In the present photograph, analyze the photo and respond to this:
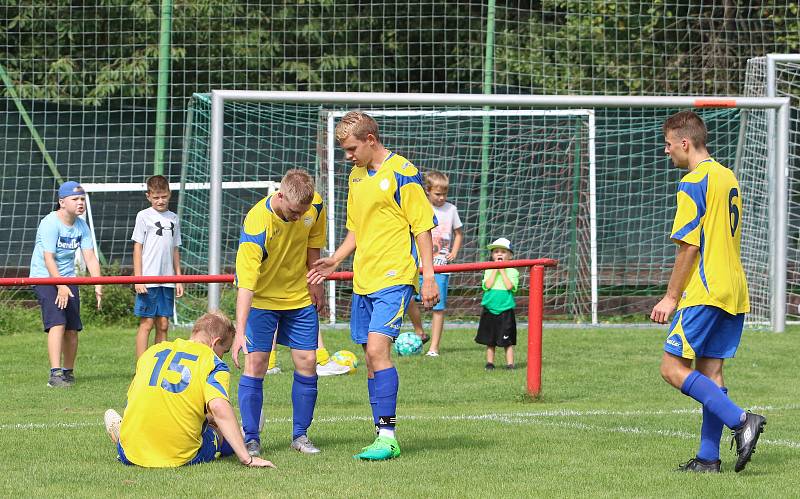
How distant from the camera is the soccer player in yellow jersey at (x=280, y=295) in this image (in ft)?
22.4

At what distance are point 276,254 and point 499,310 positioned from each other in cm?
529

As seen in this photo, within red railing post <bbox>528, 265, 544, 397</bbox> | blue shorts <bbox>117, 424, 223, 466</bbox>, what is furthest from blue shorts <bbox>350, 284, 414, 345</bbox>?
red railing post <bbox>528, 265, 544, 397</bbox>

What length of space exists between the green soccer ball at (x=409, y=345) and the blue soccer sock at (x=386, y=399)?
5.82 metres

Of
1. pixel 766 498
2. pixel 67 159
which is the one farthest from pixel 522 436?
pixel 67 159

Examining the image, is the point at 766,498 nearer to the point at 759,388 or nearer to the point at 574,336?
the point at 759,388

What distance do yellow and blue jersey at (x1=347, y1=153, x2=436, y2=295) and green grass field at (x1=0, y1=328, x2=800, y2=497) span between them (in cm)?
103

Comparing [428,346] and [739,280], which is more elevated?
[739,280]

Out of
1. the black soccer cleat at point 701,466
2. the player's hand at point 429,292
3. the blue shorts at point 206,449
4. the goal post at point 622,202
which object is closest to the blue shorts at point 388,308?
the player's hand at point 429,292

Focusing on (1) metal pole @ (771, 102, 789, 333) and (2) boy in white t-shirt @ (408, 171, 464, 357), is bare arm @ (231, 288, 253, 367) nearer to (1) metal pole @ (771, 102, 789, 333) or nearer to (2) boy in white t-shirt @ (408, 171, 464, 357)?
(2) boy in white t-shirt @ (408, 171, 464, 357)

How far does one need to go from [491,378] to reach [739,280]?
490 cm

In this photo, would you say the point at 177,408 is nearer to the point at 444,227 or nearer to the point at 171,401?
the point at 171,401

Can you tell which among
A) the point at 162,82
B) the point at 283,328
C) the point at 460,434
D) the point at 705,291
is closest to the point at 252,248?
the point at 283,328

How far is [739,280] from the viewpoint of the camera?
650 centimetres

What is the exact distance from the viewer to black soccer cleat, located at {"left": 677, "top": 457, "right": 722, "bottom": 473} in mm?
6422
